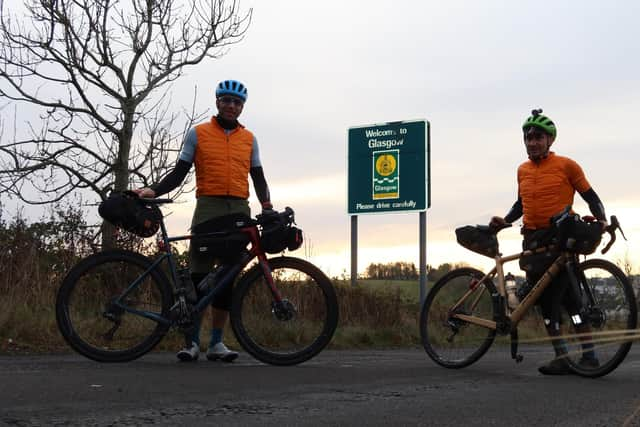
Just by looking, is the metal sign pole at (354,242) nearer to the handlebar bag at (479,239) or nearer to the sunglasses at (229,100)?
the handlebar bag at (479,239)

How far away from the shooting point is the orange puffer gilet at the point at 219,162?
6105 mm

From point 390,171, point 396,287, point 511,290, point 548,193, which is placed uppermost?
point 390,171

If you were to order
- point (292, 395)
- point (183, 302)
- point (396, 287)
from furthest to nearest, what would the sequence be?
point (396, 287) → point (183, 302) → point (292, 395)

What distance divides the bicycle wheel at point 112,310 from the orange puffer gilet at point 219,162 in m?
0.76

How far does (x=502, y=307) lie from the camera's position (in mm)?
6129

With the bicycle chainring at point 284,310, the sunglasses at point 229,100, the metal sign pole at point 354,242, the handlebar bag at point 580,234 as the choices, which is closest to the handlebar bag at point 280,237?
the bicycle chainring at point 284,310

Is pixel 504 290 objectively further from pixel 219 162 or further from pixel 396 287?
pixel 396 287

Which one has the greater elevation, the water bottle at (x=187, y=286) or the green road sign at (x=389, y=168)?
the green road sign at (x=389, y=168)

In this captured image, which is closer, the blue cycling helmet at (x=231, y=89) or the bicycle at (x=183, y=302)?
the bicycle at (x=183, y=302)

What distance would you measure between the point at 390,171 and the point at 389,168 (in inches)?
2.7

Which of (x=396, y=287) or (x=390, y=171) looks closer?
(x=396, y=287)

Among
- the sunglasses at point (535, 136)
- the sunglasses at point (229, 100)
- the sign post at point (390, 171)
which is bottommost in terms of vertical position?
the sunglasses at point (535, 136)

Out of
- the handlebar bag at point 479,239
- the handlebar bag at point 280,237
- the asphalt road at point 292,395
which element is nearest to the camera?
the asphalt road at point 292,395

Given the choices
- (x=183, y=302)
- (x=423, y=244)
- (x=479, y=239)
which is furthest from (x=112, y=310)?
(x=423, y=244)
